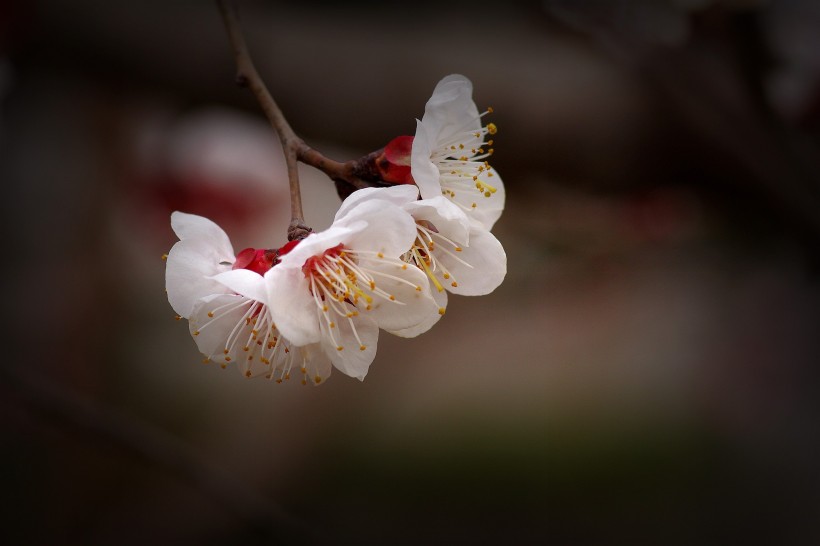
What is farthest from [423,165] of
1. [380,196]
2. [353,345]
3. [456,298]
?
[456,298]

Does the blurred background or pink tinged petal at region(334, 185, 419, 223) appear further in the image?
the blurred background

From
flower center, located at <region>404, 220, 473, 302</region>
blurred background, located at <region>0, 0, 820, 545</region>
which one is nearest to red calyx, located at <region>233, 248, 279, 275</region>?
flower center, located at <region>404, 220, 473, 302</region>

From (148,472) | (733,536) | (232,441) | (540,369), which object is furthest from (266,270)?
(540,369)

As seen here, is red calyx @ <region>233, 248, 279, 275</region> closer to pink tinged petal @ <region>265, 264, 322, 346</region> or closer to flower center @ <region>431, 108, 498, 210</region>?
pink tinged petal @ <region>265, 264, 322, 346</region>

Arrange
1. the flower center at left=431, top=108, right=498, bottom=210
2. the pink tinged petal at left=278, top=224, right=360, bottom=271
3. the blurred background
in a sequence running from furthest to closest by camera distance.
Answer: the blurred background → the flower center at left=431, top=108, right=498, bottom=210 → the pink tinged petal at left=278, top=224, right=360, bottom=271

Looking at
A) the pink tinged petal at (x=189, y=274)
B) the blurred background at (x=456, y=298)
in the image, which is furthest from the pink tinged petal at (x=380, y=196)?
the blurred background at (x=456, y=298)

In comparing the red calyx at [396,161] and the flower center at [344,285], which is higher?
the red calyx at [396,161]

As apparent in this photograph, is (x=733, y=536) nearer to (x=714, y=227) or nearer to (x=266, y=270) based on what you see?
(x=714, y=227)

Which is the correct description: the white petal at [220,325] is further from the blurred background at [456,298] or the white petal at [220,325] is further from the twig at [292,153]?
the blurred background at [456,298]
